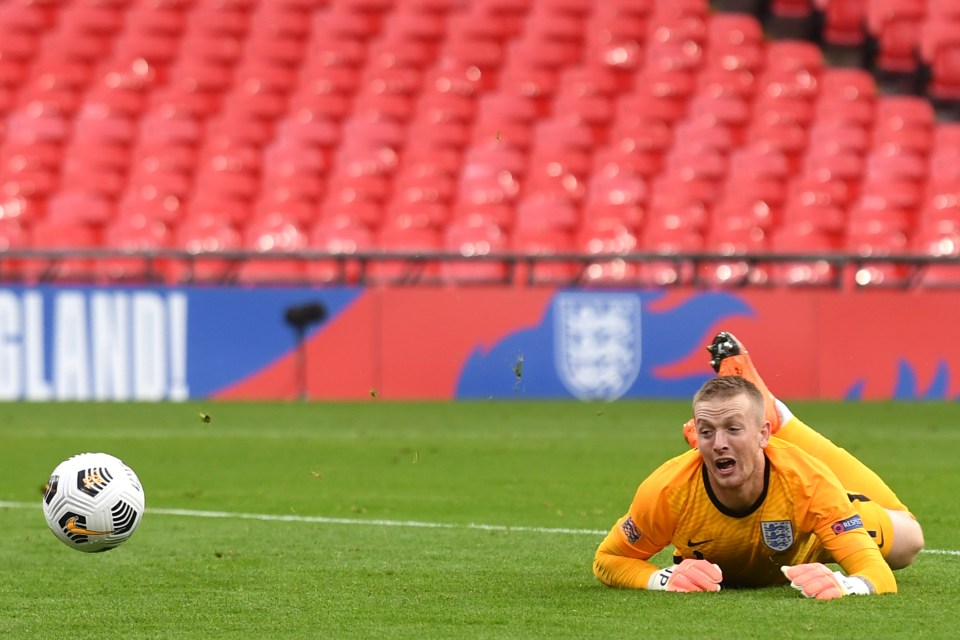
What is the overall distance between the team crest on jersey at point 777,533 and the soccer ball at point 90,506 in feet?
7.79

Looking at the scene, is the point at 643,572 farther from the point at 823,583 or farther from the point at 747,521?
the point at 823,583

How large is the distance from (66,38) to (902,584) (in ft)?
53.9

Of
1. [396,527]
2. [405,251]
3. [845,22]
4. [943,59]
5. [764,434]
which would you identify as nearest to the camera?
[764,434]

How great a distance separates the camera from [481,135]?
1945 cm

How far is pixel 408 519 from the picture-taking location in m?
8.16

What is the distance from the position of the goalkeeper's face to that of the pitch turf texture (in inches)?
16.8

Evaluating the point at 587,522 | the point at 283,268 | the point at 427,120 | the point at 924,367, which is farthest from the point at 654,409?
the point at 587,522

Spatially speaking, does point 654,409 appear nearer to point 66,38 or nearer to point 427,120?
point 427,120

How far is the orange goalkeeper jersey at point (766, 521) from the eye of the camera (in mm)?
5289

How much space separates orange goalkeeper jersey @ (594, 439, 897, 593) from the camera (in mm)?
5289

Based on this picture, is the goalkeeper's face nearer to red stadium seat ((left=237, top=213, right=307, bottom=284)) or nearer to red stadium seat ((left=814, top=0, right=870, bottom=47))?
red stadium seat ((left=237, top=213, right=307, bottom=284))

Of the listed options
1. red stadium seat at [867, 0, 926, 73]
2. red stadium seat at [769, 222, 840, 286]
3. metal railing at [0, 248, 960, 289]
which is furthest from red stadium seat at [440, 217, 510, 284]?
red stadium seat at [867, 0, 926, 73]

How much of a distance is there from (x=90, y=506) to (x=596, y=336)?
10143 millimetres

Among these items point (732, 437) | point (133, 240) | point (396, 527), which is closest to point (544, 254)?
point (133, 240)
